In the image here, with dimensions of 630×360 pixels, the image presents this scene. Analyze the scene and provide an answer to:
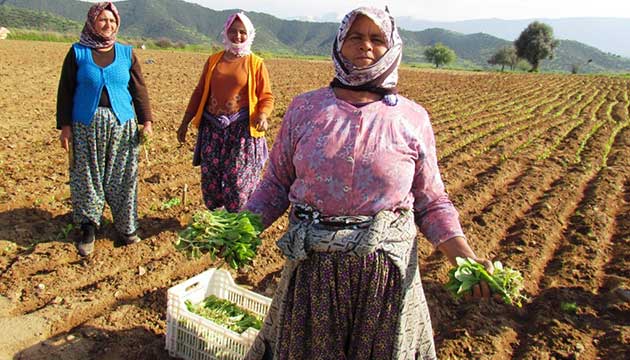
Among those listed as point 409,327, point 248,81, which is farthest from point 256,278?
point 409,327

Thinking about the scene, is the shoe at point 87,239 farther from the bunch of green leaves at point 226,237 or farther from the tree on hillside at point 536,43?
the tree on hillside at point 536,43

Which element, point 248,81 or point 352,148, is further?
point 248,81

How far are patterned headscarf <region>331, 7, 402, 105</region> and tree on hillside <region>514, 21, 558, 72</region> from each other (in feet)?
202

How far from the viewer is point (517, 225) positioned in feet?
18.1

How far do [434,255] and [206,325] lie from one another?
2.48 metres

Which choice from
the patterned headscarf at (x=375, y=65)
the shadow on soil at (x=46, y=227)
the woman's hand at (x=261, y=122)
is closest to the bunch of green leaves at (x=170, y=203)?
the shadow on soil at (x=46, y=227)

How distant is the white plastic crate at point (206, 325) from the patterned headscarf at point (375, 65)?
57.3 inches

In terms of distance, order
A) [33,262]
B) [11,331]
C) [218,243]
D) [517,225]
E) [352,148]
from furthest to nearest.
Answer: [517,225]
[33,262]
[11,331]
[218,243]
[352,148]

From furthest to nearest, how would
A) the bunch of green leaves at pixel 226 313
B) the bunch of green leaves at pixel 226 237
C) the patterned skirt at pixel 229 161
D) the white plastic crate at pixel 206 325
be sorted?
1. the patterned skirt at pixel 229 161
2. the bunch of green leaves at pixel 226 313
3. the white plastic crate at pixel 206 325
4. the bunch of green leaves at pixel 226 237

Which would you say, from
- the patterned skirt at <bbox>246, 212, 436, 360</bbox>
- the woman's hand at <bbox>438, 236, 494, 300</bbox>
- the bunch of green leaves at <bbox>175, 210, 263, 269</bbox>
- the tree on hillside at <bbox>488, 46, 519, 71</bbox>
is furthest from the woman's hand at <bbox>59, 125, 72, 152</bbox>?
the tree on hillside at <bbox>488, 46, 519, 71</bbox>

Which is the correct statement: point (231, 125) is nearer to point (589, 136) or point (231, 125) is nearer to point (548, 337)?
point (548, 337)

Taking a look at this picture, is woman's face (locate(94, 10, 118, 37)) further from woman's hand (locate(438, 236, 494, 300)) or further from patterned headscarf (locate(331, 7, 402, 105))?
woman's hand (locate(438, 236, 494, 300))

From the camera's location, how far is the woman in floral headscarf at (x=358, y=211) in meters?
1.74

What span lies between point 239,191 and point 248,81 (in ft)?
2.71
